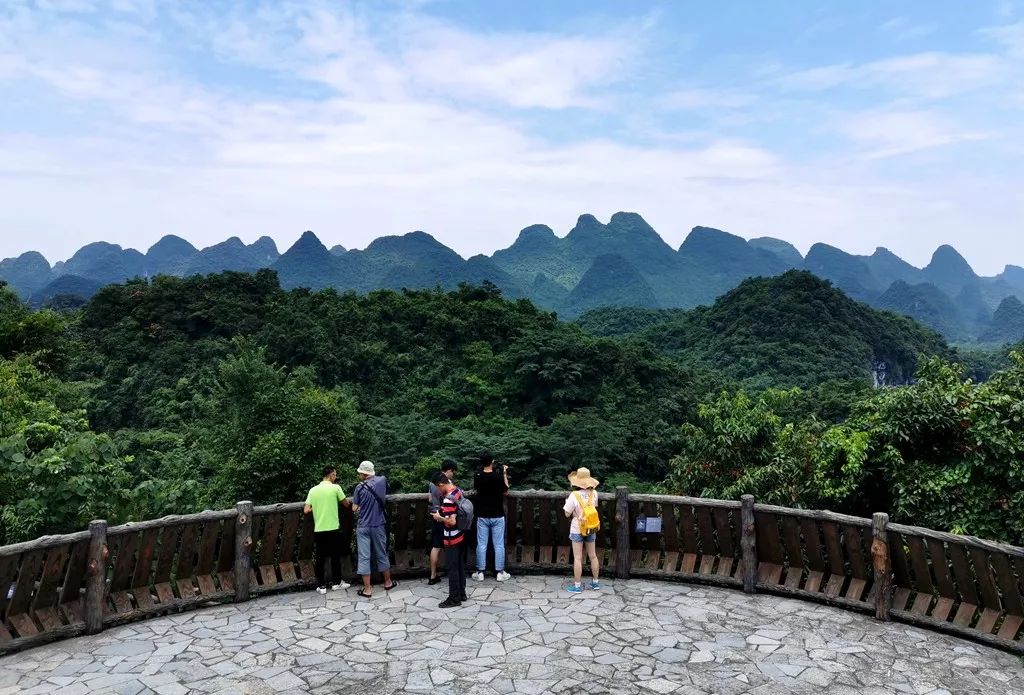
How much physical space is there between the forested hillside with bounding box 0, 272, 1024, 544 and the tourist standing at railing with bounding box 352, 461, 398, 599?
133 inches

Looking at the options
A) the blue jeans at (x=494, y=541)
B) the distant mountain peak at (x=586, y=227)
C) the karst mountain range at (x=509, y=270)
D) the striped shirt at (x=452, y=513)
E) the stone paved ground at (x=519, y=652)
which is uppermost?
the distant mountain peak at (x=586, y=227)

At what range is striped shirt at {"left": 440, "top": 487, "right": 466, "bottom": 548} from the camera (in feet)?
26.5

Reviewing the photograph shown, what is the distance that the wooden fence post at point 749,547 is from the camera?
8.39 meters

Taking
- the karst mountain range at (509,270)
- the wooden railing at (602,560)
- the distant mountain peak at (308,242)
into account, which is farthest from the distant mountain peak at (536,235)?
the wooden railing at (602,560)

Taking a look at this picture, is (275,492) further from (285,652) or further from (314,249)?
(314,249)

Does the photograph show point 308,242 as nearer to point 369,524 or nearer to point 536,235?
point 536,235

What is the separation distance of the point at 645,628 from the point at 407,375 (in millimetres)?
34268

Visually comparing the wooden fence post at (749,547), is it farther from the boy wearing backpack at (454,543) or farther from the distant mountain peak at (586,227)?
the distant mountain peak at (586,227)

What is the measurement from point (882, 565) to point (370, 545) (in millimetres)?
5403

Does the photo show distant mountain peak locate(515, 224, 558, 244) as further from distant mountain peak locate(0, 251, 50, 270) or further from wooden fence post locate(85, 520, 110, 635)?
wooden fence post locate(85, 520, 110, 635)

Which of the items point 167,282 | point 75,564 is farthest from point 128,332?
point 75,564

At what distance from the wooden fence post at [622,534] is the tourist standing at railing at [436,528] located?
6.79 ft

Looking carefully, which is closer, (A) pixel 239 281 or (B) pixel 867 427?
(B) pixel 867 427

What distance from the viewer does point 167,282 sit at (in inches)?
1857
